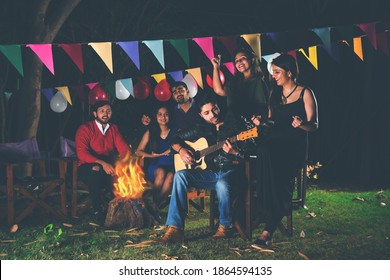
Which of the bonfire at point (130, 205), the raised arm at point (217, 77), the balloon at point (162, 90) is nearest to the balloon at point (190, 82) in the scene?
the balloon at point (162, 90)

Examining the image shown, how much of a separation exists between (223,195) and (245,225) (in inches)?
16.5

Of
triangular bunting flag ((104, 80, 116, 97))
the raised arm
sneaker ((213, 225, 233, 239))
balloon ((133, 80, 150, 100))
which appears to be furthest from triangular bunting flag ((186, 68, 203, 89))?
sneaker ((213, 225, 233, 239))

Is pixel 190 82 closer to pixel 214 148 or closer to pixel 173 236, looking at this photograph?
pixel 214 148

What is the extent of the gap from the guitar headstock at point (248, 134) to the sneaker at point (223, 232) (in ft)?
2.80

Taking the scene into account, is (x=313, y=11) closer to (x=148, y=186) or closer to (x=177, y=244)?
(x=148, y=186)

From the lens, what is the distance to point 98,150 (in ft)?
18.2

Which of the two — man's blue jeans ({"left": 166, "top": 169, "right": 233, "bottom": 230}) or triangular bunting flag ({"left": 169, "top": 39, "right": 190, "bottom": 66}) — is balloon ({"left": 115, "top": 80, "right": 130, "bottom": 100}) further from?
man's blue jeans ({"left": 166, "top": 169, "right": 233, "bottom": 230})

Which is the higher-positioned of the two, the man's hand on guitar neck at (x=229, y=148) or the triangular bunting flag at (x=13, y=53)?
the triangular bunting flag at (x=13, y=53)

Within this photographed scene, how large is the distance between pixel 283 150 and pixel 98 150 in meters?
2.31

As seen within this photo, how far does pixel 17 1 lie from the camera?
25.1 feet

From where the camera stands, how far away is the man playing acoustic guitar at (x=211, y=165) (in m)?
4.38

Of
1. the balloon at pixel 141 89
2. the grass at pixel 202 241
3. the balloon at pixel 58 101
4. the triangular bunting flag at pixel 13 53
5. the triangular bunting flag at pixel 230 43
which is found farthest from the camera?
the balloon at pixel 141 89

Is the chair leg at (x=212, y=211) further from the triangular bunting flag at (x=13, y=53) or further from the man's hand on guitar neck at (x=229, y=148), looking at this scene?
the triangular bunting flag at (x=13, y=53)

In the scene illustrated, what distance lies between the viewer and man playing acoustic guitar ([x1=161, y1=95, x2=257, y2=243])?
4.38 metres
